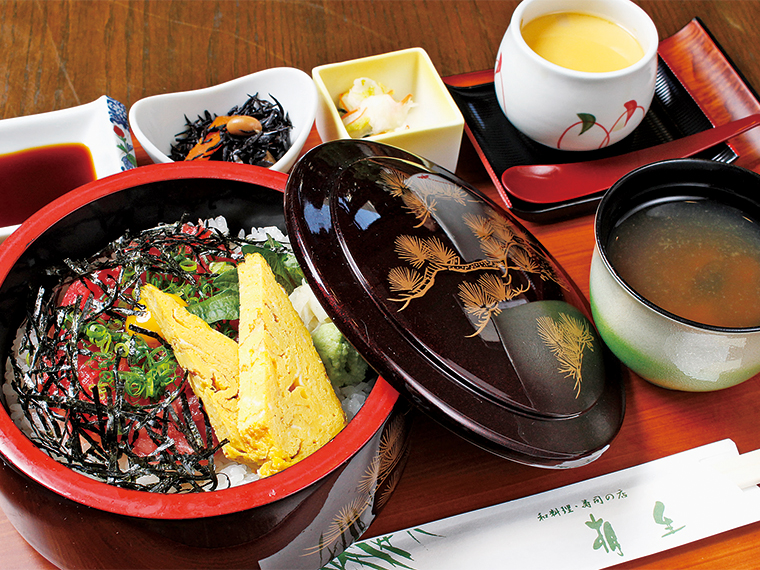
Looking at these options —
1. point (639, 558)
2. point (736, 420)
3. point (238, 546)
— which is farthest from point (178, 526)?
point (736, 420)

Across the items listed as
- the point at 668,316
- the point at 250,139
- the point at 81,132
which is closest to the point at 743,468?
the point at 668,316

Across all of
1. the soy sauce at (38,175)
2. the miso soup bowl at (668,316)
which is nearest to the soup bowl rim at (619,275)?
the miso soup bowl at (668,316)

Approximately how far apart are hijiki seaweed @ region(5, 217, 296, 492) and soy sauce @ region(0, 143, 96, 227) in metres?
0.40

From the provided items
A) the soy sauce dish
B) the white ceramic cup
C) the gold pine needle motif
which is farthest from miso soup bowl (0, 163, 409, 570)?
the white ceramic cup

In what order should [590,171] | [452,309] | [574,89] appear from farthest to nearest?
[590,171] < [574,89] < [452,309]

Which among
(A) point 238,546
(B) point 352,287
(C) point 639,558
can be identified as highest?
(B) point 352,287

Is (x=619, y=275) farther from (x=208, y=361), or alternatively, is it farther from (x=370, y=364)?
(x=208, y=361)

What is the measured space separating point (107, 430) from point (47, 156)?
844 millimetres

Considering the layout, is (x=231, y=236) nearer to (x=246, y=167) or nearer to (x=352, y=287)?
(x=246, y=167)

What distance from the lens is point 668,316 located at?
88 centimetres

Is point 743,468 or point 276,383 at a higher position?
point 276,383

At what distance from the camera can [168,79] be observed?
5.98 ft

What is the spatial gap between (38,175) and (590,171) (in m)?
1.32

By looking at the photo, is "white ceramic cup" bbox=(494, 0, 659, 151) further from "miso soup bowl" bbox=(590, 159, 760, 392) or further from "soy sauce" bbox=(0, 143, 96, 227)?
"soy sauce" bbox=(0, 143, 96, 227)
